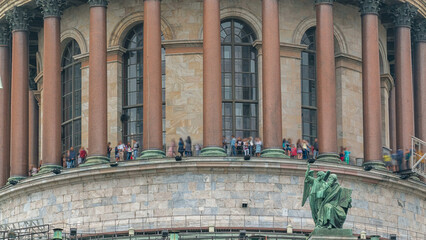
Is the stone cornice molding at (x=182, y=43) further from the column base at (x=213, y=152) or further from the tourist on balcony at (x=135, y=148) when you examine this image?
the column base at (x=213, y=152)

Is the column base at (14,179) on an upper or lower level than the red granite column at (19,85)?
lower

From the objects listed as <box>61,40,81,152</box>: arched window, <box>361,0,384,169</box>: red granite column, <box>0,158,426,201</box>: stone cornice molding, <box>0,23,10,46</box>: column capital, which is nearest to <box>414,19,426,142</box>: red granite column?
<box>361,0,384,169</box>: red granite column

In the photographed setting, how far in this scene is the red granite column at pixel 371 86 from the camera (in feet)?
271

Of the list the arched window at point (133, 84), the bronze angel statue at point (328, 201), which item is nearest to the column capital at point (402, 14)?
the arched window at point (133, 84)

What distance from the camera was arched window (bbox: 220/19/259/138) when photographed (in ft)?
272

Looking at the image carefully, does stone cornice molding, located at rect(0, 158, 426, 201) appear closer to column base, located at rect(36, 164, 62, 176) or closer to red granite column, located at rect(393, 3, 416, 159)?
column base, located at rect(36, 164, 62, 176)

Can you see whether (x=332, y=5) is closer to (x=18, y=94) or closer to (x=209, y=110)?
(x=209, y=110)

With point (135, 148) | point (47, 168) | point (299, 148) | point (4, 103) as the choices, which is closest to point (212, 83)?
point (135, 148)

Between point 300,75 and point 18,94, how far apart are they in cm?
1406

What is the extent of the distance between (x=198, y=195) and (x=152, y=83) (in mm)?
5830

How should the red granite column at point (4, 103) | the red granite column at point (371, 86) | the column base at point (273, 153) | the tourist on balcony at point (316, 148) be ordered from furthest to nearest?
the red granite column at point (4, 103)
the red granite column at point (371, 86)
the tourist on balcony at point (316, 148)
the column base at point (273, 153)

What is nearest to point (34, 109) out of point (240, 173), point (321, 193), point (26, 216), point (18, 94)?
point (18, 94)

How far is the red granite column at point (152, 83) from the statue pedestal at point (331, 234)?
15426mm

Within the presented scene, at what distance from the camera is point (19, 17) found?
86938 mm
